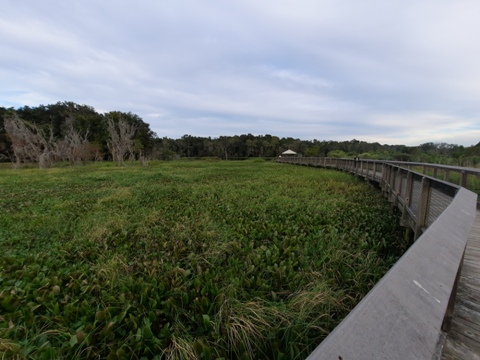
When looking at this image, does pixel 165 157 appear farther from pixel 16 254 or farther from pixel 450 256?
pixel 450 256

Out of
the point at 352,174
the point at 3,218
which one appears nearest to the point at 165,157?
the point at 352,174

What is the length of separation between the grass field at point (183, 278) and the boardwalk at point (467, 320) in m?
1.06

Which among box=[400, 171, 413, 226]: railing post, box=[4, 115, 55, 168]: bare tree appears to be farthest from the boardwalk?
box=[4, 115, 55, 168]: bare tree

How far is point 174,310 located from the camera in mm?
2750

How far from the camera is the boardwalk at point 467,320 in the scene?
56.5 inches

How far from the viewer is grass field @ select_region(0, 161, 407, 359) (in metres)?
2.27

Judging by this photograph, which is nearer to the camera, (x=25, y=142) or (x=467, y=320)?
(x=467, y=320)

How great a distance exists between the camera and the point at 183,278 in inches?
134

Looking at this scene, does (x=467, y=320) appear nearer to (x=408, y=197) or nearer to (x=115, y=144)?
(x=408, y=197)

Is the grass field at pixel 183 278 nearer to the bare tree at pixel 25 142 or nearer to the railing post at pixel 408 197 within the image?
the railing post at pixel 408 197

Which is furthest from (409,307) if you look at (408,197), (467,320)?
(408,197)

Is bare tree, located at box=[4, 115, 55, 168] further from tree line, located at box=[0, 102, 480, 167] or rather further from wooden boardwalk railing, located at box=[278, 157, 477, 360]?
wooden boardwalk railing, located at box=[278, 157, 477, 360]

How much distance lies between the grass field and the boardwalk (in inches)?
41.8

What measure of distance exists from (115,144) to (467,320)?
3820cm
